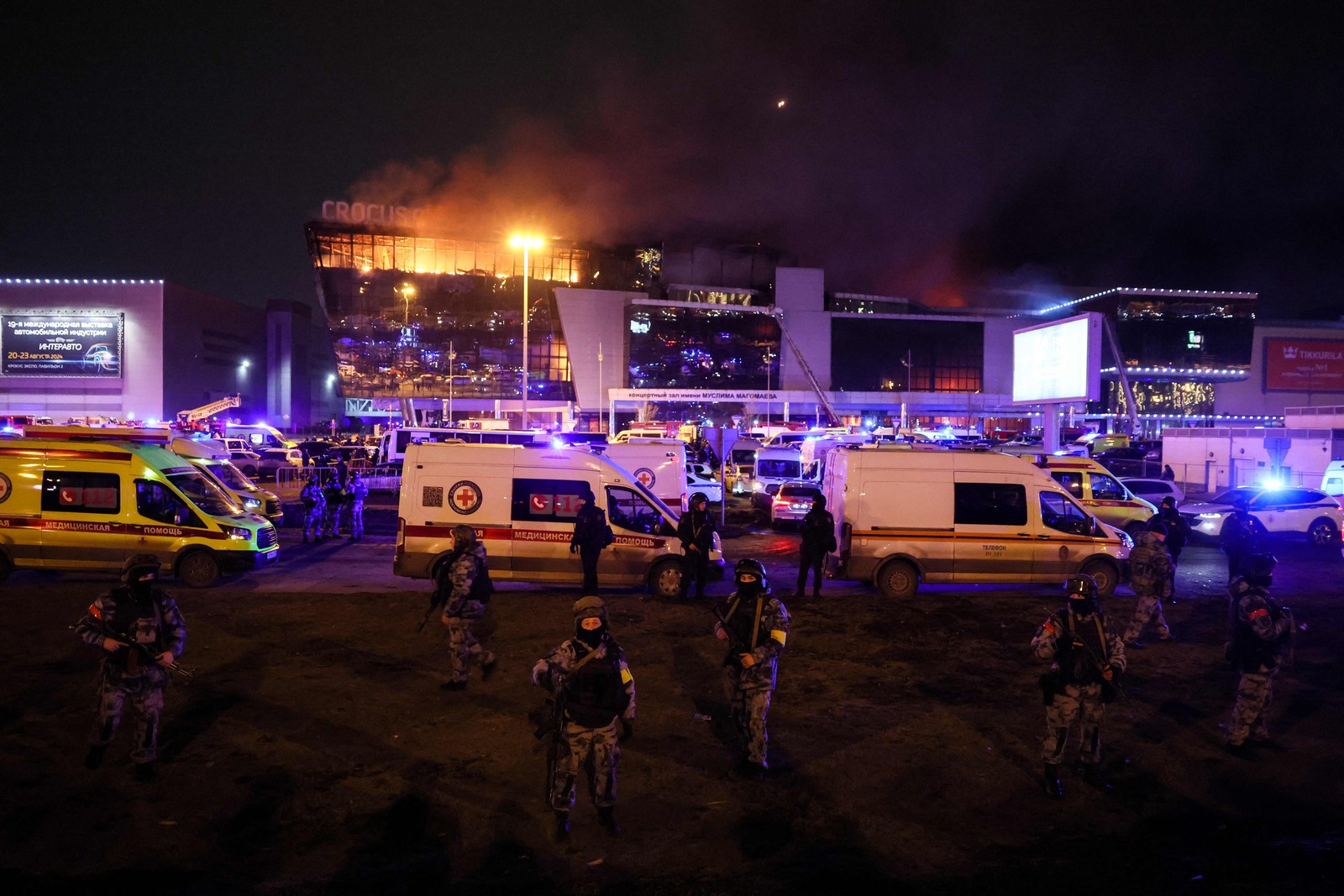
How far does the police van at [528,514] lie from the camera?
10.7 metres

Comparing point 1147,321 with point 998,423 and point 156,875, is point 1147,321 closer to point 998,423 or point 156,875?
point 998,423

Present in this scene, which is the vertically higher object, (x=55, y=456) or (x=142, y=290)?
(x=142, y=290)

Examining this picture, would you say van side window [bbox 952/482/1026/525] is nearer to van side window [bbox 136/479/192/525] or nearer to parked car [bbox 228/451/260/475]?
van side window [bbox 136/479/192/525]

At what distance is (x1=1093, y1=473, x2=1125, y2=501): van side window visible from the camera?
51.8ft

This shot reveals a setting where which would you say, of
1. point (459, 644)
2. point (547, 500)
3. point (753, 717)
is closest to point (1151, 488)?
point (547, 500)

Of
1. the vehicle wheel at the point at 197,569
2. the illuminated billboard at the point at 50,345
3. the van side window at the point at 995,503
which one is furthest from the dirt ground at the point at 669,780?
the illuminated billboard at the point at 50,345

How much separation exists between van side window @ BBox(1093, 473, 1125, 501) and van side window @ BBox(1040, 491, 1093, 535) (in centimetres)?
493

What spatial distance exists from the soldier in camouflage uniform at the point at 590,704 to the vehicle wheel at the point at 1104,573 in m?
9.27

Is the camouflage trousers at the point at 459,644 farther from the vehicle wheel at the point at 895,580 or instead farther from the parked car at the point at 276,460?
the parked car at the point at 276,460

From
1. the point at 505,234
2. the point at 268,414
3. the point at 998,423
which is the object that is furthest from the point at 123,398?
the point at 998,423

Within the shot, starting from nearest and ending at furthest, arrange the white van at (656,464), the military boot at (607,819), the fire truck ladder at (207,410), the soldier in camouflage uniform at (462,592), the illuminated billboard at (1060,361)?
the military boot at (607,819) < the soldier in camouflage uniform at (462,592) < the white van at (656,464) < the illuminated billboard at (1060,361) < the fire truck ladder at (207,410)

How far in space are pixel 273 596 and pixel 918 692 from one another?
8.53m

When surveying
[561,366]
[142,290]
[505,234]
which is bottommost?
[561,366]

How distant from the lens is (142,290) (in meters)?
61.0
